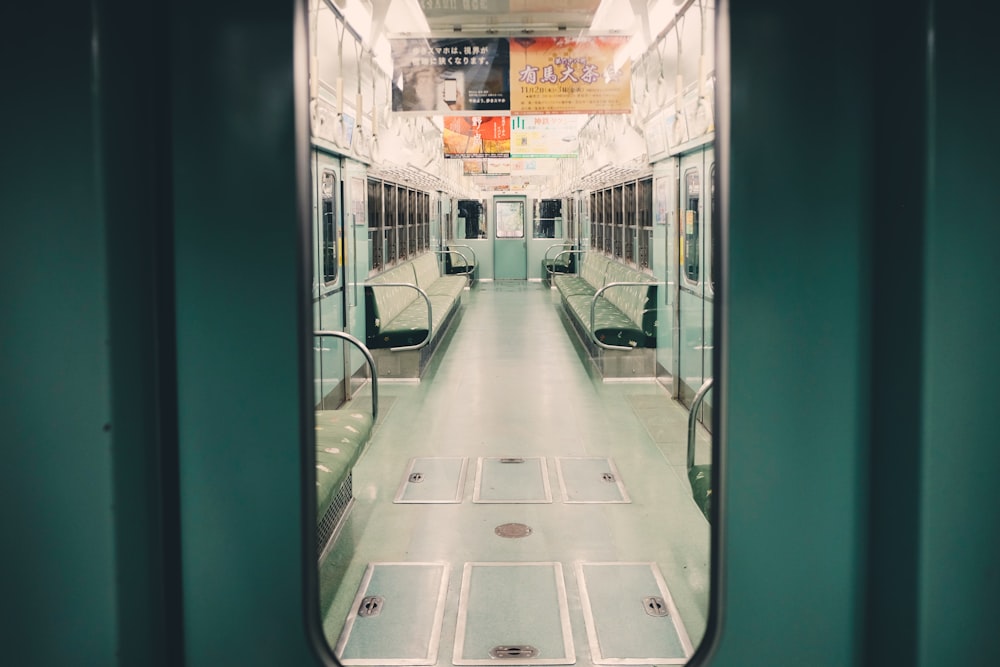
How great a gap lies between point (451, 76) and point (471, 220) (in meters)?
13.7

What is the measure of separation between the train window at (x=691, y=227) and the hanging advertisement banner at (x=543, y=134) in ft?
26.5

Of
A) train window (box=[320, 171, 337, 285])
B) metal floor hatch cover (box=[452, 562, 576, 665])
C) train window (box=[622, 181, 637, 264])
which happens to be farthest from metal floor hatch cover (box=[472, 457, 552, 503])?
train window (box=[622, 181, 637, 264])

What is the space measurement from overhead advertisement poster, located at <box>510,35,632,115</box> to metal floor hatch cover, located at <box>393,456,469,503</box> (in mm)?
3439

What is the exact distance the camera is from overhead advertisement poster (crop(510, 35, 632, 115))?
7.61 metres

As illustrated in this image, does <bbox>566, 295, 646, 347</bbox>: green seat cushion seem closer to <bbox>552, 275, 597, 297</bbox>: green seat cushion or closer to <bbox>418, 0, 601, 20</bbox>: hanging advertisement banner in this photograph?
<bbox>552, 275, 597, 297</bbox>: green seat cushion

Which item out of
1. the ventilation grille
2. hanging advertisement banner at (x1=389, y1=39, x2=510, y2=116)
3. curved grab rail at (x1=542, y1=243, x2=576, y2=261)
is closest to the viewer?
the ventilation grille

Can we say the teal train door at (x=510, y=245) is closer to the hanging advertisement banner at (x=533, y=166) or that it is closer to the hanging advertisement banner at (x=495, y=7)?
the hanging advertisement banner at (x=533, y=166)

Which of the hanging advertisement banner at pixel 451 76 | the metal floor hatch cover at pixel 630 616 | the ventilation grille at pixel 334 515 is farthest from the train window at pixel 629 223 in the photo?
the metal floor hatch cover at pixel 630 616
